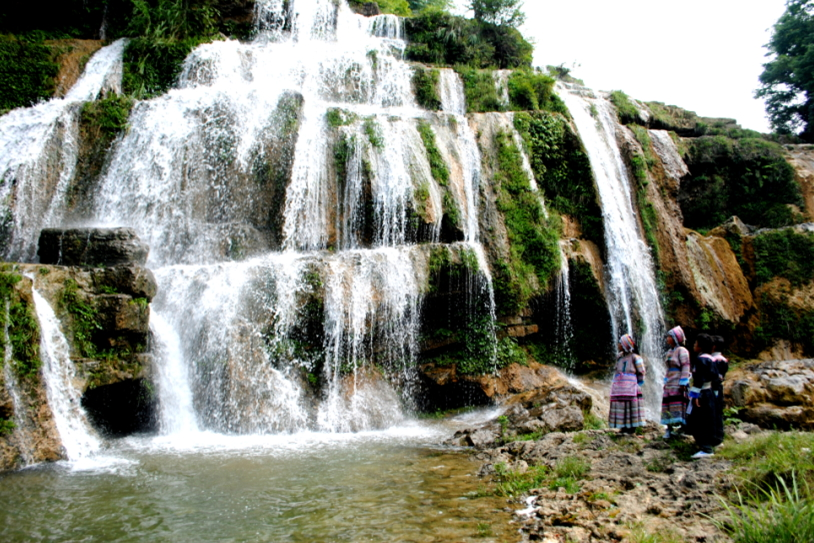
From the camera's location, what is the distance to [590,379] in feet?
44.9

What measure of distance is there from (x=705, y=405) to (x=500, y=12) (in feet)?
67.9

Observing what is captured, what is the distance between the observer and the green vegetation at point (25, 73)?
14.6 m

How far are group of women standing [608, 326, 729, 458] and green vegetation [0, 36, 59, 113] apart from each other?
16755 millimetres

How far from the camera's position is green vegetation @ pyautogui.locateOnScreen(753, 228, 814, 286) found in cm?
1585

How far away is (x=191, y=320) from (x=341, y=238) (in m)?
4.13

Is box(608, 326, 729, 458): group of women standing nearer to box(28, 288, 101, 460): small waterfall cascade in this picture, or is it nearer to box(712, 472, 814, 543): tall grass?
box(712, 472, 814, 543): tall grass

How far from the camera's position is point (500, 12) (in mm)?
22172

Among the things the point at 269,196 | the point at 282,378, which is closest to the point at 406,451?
the point at 282,378

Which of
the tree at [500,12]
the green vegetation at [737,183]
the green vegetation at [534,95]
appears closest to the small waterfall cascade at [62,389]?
the green vegetation at [534,95]

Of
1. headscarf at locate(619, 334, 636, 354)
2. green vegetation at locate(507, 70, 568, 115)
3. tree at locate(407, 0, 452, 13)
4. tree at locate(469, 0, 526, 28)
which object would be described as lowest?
headscarf at locate(619, 334, 636, 354)

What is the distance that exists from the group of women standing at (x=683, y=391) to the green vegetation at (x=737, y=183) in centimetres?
1413

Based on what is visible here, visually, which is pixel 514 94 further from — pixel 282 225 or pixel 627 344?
pixel 627 344

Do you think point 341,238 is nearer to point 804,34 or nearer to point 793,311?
point 793,311

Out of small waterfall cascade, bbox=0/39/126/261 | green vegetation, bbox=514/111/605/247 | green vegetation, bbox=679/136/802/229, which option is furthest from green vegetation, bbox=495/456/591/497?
green vegetation, bbox=679/136/802/229
